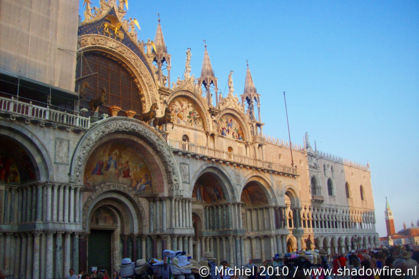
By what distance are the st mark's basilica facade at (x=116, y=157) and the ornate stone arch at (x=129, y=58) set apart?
0.06 metres

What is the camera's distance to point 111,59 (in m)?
25.3

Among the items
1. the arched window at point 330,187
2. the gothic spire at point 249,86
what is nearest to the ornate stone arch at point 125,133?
the gothic spire at point 249,86

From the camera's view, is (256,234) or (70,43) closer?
(70,43)

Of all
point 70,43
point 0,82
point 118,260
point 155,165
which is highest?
point 70,43

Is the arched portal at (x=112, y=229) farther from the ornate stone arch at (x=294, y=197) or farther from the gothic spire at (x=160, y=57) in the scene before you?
the ornate stone arch at (x=294, y=197)

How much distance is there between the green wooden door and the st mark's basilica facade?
65mm

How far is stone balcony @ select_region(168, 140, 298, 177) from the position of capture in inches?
1042

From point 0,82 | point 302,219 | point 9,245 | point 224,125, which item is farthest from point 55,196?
point 302,219

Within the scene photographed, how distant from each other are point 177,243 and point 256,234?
1112 cm

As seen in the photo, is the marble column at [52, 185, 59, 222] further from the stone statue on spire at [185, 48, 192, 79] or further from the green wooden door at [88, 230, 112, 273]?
the stone statue on spire at [185, 48, 192, 79]

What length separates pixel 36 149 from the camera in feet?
59.4

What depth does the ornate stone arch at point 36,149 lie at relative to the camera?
57.4 ft

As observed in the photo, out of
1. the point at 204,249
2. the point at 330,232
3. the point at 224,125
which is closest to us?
the point at 204,249

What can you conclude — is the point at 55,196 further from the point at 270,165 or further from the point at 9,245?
the point at 270,165
